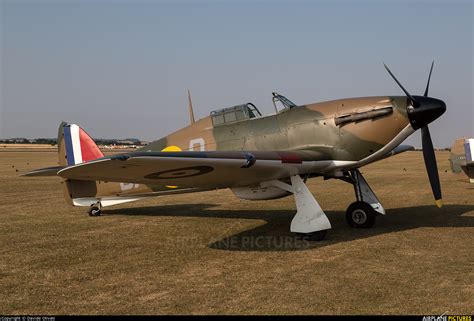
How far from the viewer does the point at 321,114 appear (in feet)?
27.0

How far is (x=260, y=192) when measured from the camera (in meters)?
8.55

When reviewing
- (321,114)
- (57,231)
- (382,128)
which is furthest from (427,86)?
(57,231)

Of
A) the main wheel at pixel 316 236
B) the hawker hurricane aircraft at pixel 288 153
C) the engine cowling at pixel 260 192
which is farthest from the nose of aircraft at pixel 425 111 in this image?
the engine cowling at pixel 260 192

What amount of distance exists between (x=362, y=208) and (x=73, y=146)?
23.9 feet

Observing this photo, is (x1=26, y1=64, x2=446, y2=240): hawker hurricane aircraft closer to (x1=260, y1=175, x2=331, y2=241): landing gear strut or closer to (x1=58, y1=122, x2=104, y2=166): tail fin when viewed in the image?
(x1=260, y1=175, x2=331, y2=241): landing gear strut

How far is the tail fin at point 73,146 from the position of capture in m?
10.8

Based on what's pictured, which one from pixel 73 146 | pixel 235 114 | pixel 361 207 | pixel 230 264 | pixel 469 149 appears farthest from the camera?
pixel 469 149

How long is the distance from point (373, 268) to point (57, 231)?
6.18 meters

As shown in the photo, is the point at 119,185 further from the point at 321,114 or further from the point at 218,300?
the point at 218,300

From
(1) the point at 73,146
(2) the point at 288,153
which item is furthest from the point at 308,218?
(1) the point at 73,146

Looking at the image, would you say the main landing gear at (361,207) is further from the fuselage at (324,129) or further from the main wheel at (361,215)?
the fuselage at (324,129)

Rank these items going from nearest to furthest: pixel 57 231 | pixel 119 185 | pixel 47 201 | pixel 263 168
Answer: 1. pixel 263 168
2. pixel 57 231
3. pixel 119 185
4. pixel 47 201

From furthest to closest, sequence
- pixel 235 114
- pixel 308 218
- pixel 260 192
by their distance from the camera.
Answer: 1. pixel 235 114
2. pixel 260 192
3. pixel 308 218

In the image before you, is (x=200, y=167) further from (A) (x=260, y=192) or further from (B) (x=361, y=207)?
(B) (x=361, y=207)
